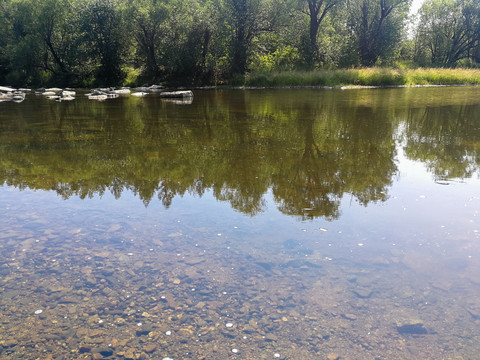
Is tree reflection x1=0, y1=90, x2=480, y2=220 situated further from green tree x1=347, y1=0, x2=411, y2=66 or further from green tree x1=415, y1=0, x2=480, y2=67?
green tree x1=415, y1=0, x2=480, y2=67

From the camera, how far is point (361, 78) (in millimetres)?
32188

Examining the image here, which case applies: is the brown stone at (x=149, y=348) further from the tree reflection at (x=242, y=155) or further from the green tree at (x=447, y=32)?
the green tree at (x=447, y=32)

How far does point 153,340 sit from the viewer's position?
2902 millimetres

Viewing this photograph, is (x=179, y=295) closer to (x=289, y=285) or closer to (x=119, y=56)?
(x=289, y=285)

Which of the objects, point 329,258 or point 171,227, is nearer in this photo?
point 329,258

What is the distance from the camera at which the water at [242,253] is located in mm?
2932

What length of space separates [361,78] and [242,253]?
3139cm

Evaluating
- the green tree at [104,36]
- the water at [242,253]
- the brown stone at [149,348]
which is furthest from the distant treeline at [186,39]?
the brown stone at [149,348]

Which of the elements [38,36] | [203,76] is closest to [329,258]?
[203,76]

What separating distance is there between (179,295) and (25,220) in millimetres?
2895

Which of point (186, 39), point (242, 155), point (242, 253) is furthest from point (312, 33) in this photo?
point (242, 253)

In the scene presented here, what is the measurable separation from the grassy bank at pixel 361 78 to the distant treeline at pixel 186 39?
242cm

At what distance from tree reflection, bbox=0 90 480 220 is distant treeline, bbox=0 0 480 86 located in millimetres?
24192

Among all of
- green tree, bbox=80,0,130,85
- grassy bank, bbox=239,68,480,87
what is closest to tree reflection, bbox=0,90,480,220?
grassy bank, bbox=239,68,480,87
